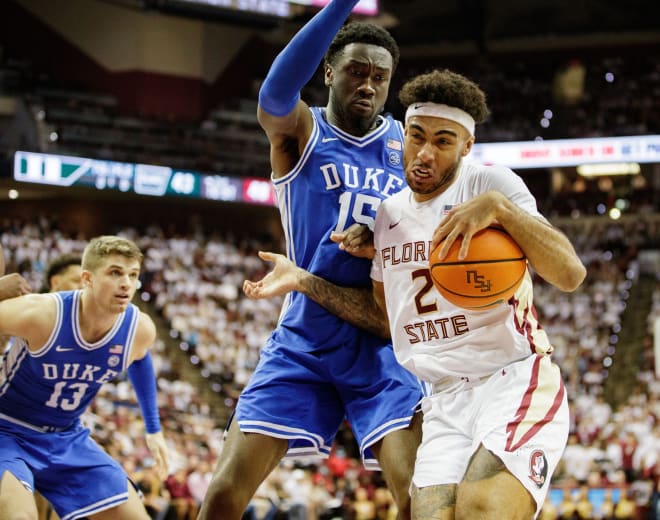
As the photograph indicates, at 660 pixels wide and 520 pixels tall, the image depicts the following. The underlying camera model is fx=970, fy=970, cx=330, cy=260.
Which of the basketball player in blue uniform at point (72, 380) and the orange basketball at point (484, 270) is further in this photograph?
the basketball player in blue uniform at point (72, 380)

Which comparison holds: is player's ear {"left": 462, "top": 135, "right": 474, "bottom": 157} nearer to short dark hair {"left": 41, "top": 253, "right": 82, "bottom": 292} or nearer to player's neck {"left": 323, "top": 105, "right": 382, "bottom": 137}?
player's neck {"left": 323, "top": 105, "right": 382, "bottom": 137}

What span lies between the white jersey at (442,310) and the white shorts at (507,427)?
0.08m

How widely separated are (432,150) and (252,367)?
13974mm

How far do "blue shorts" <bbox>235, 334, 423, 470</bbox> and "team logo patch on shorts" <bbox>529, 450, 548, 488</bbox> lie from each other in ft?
2.61

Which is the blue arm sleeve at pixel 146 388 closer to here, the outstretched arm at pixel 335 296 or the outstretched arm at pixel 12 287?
the outstretched arm at pixel 12 287

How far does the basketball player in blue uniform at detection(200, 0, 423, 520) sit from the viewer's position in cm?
399

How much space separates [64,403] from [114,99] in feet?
69.9

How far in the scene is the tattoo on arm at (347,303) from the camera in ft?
13.6

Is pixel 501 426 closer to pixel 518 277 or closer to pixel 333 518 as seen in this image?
pixel 518 277

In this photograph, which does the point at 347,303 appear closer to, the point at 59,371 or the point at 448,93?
the point at 448,93

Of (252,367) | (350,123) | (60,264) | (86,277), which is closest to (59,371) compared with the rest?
(86,277)

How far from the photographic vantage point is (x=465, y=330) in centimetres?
358

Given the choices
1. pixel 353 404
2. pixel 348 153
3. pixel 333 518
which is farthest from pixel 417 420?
pixel 333 518

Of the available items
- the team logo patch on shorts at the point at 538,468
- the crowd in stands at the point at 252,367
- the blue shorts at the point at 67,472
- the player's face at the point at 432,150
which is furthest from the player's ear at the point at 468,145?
the crowd in stands at the point at 252,367
